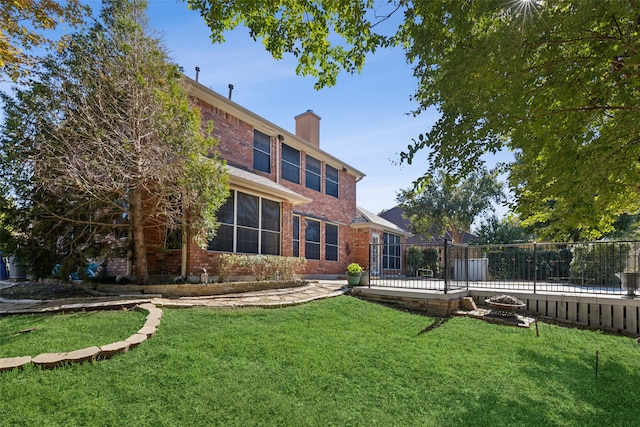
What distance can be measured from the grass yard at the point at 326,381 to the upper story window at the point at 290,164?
30.8 ft

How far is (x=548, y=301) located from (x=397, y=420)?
6.71 m

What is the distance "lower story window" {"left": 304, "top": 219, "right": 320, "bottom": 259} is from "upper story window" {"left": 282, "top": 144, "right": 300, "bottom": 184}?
2062 millimetres

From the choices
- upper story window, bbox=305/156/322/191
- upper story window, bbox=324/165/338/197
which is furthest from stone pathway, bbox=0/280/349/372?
upper story window, bbox=324/165/338/197

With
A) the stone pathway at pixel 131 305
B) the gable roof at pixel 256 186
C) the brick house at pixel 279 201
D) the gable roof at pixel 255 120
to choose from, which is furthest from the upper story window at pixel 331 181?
the stone pathway at pixel 131 305

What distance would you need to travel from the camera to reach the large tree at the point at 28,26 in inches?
304

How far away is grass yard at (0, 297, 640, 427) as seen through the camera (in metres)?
3.17

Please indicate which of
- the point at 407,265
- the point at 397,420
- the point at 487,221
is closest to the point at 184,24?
the point at 397,420

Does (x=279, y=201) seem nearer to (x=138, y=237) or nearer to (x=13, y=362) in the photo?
(x=138, y=237)

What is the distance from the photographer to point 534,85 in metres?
4.34

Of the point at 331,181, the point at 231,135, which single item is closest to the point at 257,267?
the point at 231,135

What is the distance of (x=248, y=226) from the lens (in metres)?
11.3

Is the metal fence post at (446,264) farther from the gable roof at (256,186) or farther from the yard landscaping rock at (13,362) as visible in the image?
the yard landscaping rock at (13,362)

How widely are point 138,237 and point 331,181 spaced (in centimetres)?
1053

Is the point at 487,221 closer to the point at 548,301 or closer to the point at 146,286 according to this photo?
the point at 548,301
